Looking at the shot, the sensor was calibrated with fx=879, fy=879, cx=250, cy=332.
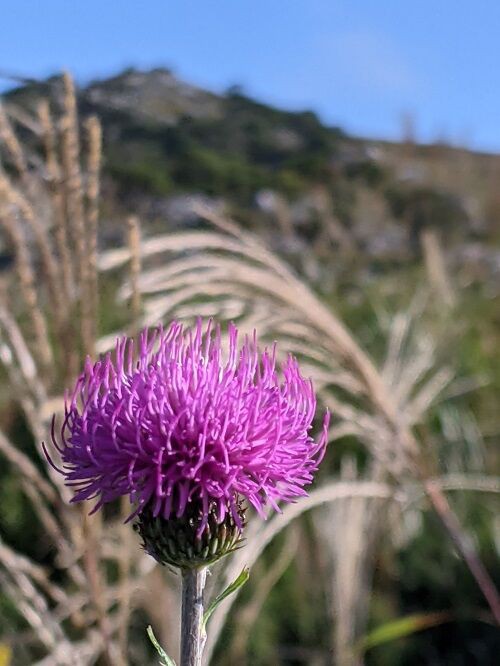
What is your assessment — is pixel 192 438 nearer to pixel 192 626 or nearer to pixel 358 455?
pixel 192 626

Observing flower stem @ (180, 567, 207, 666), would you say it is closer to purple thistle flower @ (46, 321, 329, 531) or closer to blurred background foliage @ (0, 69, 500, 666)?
purple thistle flower @ (46, 321, 329, 531)

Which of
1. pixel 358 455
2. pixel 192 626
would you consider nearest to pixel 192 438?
pixel 192 626

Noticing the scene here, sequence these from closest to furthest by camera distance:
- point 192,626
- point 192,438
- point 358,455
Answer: point 192,626 < point 192,438 < point 358,455

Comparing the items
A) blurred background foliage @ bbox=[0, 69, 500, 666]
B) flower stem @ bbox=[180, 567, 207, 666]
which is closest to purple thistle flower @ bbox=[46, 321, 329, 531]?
flower stem @ bbox=[180, 567, 207, 666]

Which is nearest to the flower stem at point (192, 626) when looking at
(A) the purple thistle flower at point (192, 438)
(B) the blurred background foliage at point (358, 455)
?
(A) the purple thistle flower at point (192, 438)

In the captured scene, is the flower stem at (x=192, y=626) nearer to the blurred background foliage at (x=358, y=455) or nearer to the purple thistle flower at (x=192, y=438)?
the purple thistle flower at (x=192, y=438)

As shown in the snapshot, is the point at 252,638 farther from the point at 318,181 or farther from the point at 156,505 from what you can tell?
the point at 318,181

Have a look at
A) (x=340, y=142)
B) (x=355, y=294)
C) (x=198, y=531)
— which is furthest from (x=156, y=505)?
(x=340, y=142)
